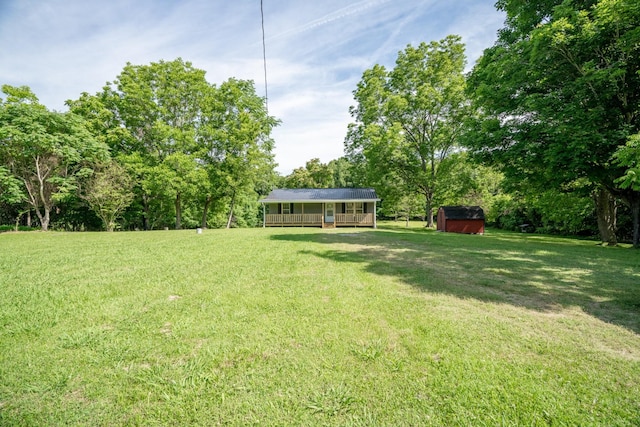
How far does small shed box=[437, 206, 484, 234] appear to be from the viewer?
58.2 ft

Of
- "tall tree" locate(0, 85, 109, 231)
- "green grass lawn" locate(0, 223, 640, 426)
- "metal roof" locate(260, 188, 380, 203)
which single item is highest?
"tall tree" locate(0, 85, 109, 231)

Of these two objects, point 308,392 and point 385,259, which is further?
point 385,259

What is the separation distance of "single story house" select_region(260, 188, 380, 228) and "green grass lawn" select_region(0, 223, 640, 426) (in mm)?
16402

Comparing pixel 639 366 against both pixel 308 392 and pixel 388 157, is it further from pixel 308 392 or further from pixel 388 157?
pixel 388 157

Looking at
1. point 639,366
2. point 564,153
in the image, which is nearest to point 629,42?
point 564,153

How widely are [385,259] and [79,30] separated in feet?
40.1

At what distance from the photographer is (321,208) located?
913 inches

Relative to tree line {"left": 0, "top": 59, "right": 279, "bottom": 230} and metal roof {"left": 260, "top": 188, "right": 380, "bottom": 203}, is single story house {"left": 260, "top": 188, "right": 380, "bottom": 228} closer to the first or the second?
metal roof {"left": 260, "top": 188, "right": 380, "bottom": 203}

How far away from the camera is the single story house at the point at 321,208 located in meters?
21.5

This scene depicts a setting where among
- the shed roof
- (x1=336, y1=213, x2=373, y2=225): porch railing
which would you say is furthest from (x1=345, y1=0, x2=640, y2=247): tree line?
(x1=336, y1=213, x2=373, y2=225): porch railing

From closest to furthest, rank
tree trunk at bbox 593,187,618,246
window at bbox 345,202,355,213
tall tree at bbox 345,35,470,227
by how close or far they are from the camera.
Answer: tree trunk at bbox 593,187,618,246 < tall tree at bbox 345,35,470,227 < window at bbox 345,202,355,213

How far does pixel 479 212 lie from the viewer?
17.8 meters

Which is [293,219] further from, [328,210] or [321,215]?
[328,210]

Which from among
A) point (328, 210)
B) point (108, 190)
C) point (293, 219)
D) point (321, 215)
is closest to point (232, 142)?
point (293, 219)
